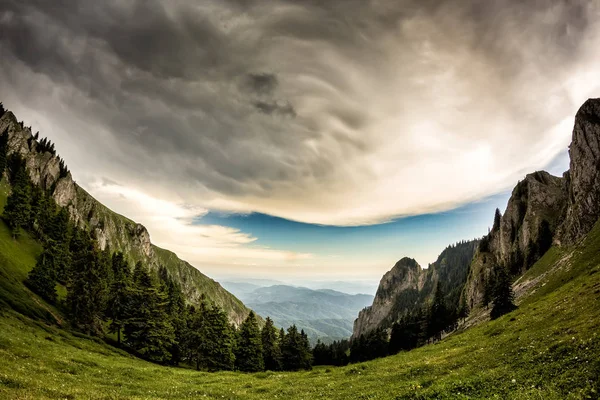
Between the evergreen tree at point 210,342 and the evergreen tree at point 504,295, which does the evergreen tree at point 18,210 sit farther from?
the evergreen tree at point 504,295

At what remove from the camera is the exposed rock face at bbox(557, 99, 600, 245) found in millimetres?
100938

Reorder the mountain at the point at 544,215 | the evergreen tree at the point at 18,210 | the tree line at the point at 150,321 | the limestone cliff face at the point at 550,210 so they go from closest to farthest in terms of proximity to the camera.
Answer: the tree line at the point at 150,321 < the evergreen tree at the point at 18,210 < the mountain at the point at 544,215 < the limestone cliff face at the point at 550,210

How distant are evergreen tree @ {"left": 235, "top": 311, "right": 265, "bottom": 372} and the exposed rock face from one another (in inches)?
4454

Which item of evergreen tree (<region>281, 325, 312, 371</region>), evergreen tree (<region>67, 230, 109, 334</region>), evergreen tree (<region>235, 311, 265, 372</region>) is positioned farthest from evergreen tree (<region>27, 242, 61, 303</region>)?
evergreen tree (<region>281, 325, 312, 371</region>)

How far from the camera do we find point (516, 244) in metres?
145

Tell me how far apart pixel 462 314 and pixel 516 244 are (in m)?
56.3

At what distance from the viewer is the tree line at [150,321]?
58.2 metres

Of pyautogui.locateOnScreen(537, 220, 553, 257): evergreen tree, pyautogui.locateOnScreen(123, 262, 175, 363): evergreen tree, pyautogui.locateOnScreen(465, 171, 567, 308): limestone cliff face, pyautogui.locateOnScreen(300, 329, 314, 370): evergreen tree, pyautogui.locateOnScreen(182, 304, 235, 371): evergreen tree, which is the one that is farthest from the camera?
pyautogui.locateOnScreen(465, 171, 567, 308): limestone cliff face

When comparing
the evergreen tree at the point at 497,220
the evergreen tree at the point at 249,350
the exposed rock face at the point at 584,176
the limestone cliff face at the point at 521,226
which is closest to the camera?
the evergreen tree at the point at 249,350

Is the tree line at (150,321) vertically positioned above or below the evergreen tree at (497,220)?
below

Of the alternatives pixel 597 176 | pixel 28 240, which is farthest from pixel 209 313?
pixel 597 176

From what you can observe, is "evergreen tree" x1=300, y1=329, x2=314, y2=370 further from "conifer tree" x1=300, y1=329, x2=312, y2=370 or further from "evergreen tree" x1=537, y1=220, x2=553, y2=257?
"evergreen tree" x1=537, y1=220, x2=553, y2=257

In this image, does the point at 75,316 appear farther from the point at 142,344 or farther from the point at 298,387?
the point at 298,387

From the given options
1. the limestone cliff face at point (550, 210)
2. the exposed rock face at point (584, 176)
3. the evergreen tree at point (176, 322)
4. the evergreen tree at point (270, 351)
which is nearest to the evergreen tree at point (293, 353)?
the evergreen tree at point (270, 351)
